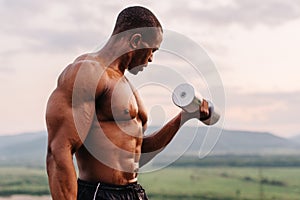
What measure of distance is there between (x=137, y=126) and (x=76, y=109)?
29 centimetres

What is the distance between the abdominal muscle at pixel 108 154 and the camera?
7.44 feet

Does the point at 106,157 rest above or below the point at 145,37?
below

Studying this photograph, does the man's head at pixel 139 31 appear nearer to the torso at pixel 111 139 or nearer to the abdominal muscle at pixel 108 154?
the torso at pixel 111 139

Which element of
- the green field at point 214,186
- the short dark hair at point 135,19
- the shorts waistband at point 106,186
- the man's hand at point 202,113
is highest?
the short dark hair at point 135,19

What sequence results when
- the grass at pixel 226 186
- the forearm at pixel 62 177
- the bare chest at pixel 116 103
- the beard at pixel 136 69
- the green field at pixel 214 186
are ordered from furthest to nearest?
1. the green field at pixel 214 186
2. the grass at pixel 226 186
3. the beard at pixel 136 69
4. the bare chest at pixel 116 103
5. the forearm at pixel 62 177

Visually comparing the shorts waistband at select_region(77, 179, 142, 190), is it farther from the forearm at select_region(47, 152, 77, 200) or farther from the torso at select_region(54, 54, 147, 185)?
the forearm at select_region(47, 152, 77, 200)

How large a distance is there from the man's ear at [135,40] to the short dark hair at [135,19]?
0.03 metres

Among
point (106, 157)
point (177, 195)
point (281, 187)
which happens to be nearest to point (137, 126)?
point (106, 157)

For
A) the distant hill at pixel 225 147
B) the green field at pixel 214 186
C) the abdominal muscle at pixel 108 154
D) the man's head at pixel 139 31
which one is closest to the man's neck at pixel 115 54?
the man's head at pixel 139 31

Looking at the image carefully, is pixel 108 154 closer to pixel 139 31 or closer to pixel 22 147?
pixel 139 31

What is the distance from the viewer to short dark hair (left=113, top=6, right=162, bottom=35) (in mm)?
2311

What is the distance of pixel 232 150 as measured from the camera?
4166 inches

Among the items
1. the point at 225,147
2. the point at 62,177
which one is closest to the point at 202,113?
the point at 62,177

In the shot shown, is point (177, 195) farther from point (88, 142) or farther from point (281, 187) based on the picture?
point (88, 142)
